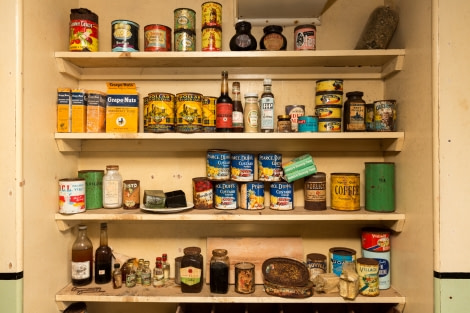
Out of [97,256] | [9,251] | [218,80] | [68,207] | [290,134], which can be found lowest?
[97,256]

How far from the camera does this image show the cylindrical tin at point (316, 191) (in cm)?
144

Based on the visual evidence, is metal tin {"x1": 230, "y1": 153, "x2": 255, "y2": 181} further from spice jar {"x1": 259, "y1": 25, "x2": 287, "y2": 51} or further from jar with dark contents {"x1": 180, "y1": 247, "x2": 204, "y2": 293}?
spice jar {"x1": 259, "y1": 25, "x2": 287, "y2": 51}

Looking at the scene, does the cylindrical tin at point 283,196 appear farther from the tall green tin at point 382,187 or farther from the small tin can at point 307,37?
the small tin can at point 307,37

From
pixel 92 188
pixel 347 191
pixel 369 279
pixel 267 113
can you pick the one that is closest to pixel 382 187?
pixel 347 191

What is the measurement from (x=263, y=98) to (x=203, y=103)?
28 centimetres

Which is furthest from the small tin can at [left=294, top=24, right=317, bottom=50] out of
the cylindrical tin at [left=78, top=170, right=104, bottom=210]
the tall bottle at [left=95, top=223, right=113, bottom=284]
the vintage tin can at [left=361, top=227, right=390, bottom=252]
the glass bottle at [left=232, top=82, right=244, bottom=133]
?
the tall bottle at [left=95, top=223, right=113, bottom=284]

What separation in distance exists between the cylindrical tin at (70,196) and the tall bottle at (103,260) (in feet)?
0.53

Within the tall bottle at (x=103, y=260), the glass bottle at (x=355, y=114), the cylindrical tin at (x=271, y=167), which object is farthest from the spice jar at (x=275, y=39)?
the tall bottle at (x=103, y=260)

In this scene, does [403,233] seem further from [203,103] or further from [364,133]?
[203,103]

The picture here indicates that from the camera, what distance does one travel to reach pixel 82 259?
1.45 m

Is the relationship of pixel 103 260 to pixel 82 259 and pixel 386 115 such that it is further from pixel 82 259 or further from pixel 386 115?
pixel 386 115

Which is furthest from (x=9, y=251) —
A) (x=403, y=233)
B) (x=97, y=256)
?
(x=403, y=233)

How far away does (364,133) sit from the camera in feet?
4.44

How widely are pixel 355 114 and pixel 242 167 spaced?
1.86 feet
